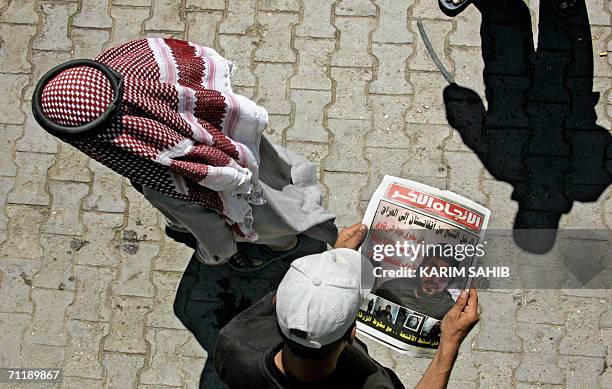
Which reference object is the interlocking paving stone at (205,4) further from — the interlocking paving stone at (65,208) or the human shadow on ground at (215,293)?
the human shadow on ground at (215,293)

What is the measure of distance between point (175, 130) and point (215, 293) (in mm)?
1382

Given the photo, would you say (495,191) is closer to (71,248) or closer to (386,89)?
(386,89)

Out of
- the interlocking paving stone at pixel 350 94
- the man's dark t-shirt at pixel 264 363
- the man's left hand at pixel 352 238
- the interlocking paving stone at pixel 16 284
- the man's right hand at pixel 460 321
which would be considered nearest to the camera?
the man's dark t-shirt at pixel 264 363

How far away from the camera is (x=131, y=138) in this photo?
1902 millimetres

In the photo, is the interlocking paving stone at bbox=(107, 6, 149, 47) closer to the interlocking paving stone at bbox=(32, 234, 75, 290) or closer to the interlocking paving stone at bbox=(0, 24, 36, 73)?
the interlocking paving stone at bbox=(0, 24, 36, 73)

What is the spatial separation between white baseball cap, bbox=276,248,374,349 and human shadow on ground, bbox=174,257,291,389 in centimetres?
114

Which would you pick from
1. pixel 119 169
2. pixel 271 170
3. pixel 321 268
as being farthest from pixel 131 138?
pixel 271 170

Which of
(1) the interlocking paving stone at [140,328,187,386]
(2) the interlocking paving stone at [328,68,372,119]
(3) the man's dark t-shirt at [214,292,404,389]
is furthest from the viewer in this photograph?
(2) the interlocking paving stone at [328,68,372,119]

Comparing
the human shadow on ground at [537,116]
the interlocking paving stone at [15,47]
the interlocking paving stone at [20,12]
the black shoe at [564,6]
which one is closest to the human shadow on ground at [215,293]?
the human shadow on ground at [537,116]

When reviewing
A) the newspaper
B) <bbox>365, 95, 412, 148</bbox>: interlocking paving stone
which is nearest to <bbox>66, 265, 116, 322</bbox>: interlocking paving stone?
the newspaper

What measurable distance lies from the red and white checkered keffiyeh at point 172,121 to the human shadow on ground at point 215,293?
2.90 ft

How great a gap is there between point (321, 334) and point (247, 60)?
184 cm

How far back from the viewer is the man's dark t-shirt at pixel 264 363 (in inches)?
82.0

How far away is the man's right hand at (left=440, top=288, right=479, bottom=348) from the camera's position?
2453 mm
